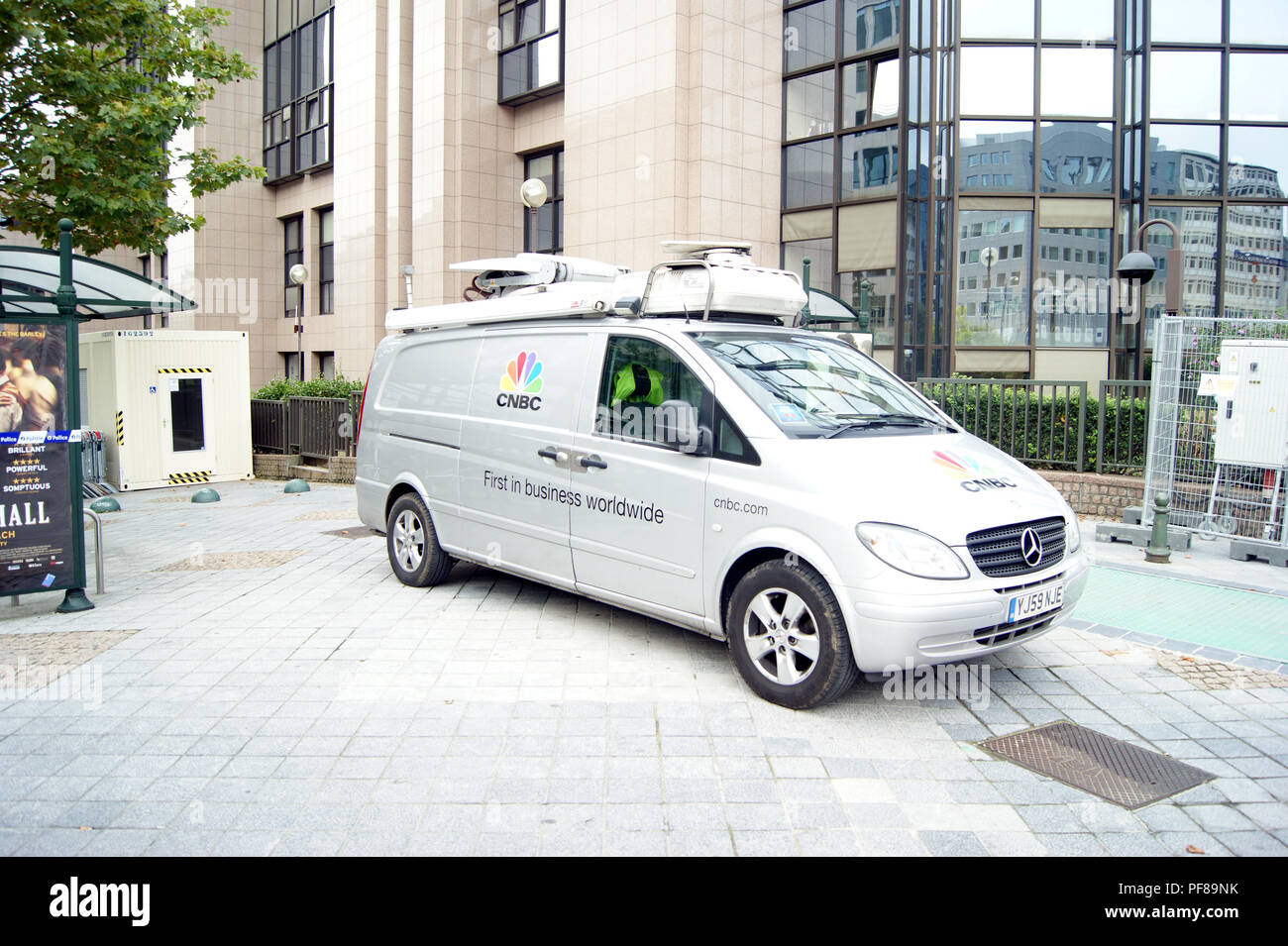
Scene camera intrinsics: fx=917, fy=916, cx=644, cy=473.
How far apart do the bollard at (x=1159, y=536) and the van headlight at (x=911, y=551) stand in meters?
5.12

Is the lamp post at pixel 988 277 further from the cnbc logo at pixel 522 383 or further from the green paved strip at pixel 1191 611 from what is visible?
the cnbc logo at pixel 522 383

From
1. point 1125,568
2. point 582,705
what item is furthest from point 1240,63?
point 582,705

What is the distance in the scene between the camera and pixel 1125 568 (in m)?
8.17

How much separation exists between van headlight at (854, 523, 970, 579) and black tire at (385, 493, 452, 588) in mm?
3941

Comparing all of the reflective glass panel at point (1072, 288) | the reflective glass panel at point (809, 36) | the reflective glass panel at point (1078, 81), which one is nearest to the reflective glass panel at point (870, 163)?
the reflective glass panel at point (809, 36)

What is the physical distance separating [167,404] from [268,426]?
266 centimetres

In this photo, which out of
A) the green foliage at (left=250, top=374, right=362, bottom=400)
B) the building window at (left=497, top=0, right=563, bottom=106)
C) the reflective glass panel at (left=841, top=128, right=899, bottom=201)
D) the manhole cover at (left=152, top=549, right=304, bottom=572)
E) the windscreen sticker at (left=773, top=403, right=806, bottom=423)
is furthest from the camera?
the building window at (left=497, top=0, right=563, bottom=106)

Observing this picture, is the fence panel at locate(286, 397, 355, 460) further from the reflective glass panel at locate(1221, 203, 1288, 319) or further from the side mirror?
the reflective glass panel at locate(1221, 203, 1288, 319)

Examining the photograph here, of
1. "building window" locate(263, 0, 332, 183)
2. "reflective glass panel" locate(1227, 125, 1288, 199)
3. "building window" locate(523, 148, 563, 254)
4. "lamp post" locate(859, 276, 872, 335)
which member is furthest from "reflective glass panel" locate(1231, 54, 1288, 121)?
"building window" locate(263, 0, 332, 183)

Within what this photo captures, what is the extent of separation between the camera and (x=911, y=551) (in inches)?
172

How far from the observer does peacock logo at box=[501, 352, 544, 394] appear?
6.34 m

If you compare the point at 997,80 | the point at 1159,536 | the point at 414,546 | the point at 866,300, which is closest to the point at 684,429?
the point at 414,546

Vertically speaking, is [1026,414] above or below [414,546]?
above

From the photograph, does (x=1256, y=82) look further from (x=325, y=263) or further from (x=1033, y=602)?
(x=325, y=263)
